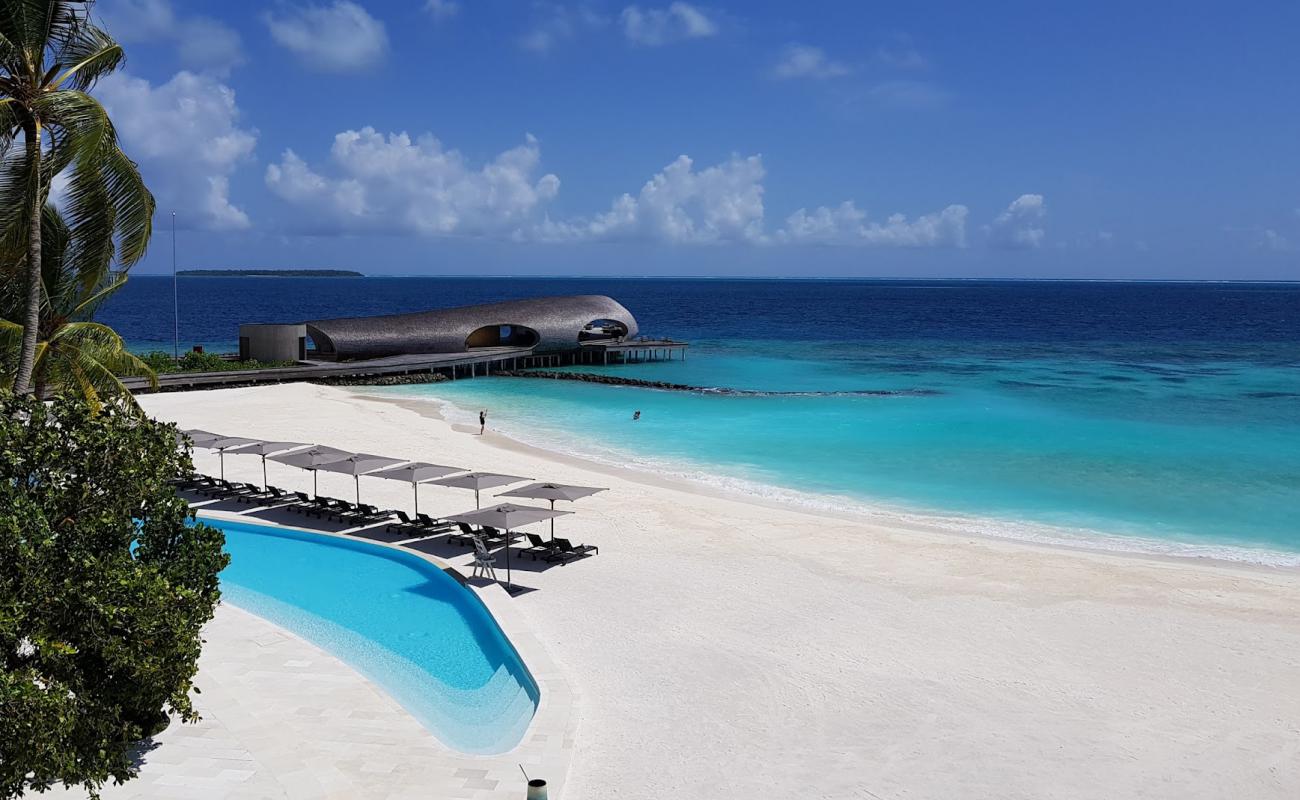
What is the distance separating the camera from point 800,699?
11.0 meters

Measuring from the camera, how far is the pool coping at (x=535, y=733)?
8648mm

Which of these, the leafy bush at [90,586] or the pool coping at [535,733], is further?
the pool coping at [535,733]

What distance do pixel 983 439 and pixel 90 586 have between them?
29749mm

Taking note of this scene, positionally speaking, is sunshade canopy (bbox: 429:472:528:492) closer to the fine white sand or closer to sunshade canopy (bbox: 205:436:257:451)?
the fine white sand

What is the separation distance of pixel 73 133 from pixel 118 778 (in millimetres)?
6032

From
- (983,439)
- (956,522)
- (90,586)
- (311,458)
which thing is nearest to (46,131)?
(90,586)

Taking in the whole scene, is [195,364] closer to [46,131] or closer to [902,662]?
[46,131]

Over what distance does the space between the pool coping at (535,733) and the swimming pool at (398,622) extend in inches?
8.5

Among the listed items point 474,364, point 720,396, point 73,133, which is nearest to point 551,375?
point 474,364

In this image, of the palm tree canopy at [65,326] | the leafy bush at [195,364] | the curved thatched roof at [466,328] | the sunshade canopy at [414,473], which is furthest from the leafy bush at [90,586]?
the curved thatched roof at [466,328]

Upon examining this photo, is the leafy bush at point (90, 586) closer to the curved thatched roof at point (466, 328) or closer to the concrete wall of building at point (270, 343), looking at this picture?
the concrete wall of building at point (270, 343)

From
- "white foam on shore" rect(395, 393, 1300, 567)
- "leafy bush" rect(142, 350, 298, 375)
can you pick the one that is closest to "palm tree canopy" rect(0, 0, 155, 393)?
"white foam on shore" rect(395, 393, 1300, 567)

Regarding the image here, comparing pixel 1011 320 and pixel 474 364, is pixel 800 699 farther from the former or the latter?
pixel 1011 320

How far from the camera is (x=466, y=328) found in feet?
177
